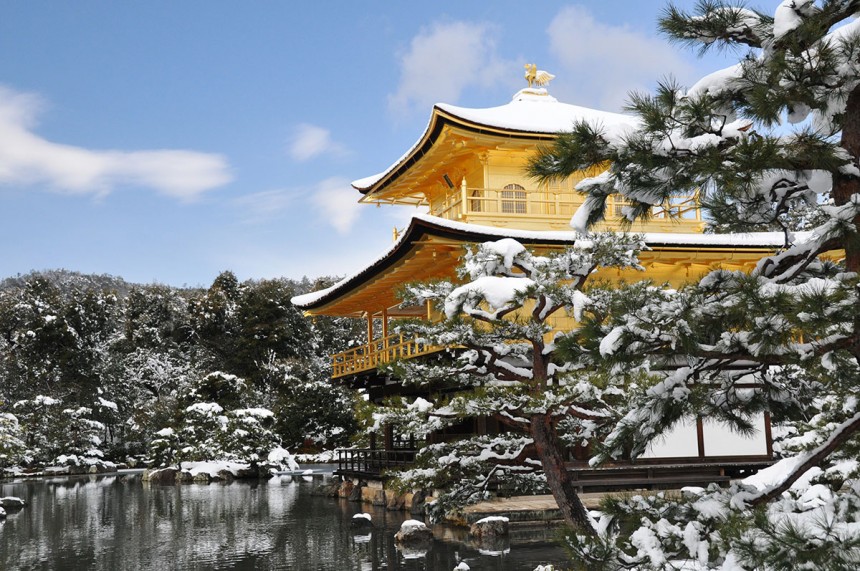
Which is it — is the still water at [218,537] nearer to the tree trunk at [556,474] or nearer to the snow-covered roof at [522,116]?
the tree trunk at [556,474]

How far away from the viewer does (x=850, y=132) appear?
13.7 feet

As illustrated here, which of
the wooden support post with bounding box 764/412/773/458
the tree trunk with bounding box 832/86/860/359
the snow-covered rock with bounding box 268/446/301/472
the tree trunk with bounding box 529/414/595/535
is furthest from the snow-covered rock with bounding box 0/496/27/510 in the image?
the tree trunk with bounding box 832/86/860/359

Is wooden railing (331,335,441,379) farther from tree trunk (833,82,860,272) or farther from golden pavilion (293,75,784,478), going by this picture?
tree trunk (833,82,860,272)

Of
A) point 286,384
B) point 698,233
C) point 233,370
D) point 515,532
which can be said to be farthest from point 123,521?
point 233,370

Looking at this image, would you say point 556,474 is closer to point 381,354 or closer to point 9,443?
point 381,354

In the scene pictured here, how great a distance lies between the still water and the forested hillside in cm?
924

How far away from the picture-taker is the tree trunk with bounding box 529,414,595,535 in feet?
29.3

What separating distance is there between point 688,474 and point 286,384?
25.2 meters

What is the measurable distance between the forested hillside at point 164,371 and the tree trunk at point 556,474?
22.2 meters

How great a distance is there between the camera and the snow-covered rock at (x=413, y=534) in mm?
13109

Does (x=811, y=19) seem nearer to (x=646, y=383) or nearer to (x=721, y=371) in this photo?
(x=721, y=371)

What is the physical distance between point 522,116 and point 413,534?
29.9 feet

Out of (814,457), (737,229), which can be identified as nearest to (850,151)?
(737,229)

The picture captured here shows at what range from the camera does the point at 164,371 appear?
42.8 metres
